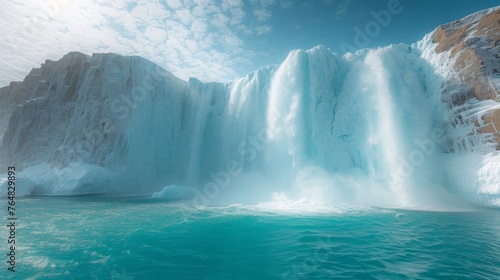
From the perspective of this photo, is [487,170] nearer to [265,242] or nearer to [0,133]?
[265,242]

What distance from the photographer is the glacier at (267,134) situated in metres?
15.7

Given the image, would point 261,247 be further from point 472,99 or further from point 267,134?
point 472,99

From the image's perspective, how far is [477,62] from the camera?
604 inches

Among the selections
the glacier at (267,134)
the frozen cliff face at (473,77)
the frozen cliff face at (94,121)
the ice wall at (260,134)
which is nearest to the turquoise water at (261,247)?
the ice wall at (260,134)

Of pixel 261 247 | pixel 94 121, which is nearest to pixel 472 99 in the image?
pixel 261 247

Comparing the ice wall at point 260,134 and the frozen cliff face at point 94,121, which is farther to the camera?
the frozen cliff face at point 94,121

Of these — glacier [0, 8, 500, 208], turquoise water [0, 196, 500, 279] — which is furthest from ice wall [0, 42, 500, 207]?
turquoise water [0, 196, 500, 279]

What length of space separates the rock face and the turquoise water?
22.5 ft

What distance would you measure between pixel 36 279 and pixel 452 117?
21.5 meters

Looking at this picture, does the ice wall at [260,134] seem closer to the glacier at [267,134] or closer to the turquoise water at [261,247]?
the glacier at [267,134]

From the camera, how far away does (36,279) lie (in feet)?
14.6

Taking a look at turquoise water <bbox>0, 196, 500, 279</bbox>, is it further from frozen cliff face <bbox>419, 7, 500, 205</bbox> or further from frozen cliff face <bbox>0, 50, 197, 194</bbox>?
frozen cliff face <bbox>0, 50, 197, 194</bbox>

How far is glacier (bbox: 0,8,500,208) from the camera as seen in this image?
1570 centimetres

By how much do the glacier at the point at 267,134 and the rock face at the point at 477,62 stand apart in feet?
1.61
